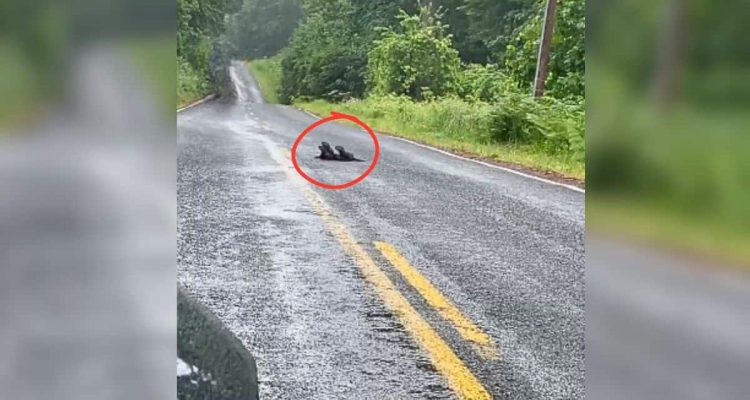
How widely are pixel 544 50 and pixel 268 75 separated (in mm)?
421

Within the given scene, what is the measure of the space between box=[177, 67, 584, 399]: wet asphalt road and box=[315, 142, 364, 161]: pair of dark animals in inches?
0.4

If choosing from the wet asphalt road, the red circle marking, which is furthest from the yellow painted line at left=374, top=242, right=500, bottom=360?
the red circle marking

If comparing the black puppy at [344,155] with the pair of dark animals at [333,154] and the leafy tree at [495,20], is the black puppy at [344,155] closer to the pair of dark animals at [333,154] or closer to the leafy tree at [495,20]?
the pair of dark animals at [333,154]

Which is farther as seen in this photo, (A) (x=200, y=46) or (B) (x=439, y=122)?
(B) (x=439, y=122)

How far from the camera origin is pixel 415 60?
116 centimetres

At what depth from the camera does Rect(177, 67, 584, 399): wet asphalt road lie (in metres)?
1.13

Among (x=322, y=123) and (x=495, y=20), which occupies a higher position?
(x=495, y=20)

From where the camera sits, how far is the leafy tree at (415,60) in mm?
1145
